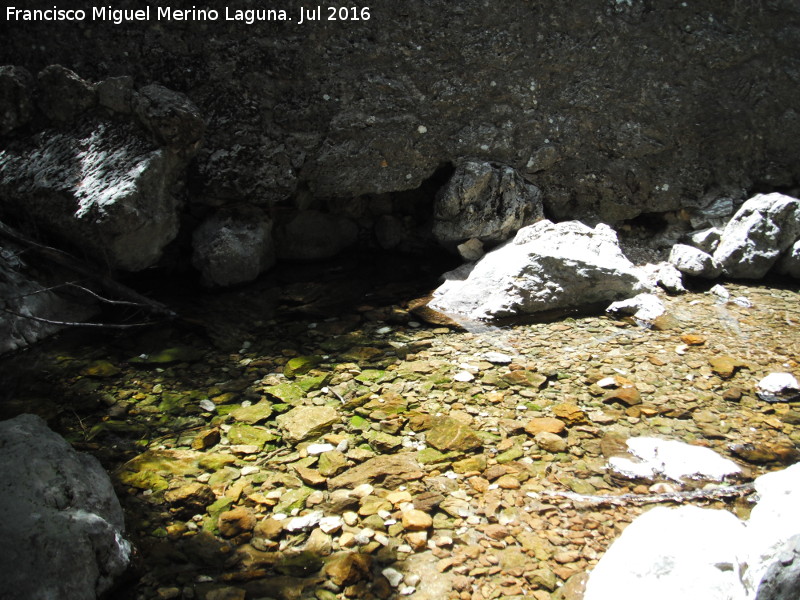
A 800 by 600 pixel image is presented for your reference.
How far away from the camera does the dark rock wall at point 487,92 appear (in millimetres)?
4055

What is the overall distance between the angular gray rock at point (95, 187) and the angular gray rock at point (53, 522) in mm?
1768

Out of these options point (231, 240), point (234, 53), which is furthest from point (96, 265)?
point (234, 53)

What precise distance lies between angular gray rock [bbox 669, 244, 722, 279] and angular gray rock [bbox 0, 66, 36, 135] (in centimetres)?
494

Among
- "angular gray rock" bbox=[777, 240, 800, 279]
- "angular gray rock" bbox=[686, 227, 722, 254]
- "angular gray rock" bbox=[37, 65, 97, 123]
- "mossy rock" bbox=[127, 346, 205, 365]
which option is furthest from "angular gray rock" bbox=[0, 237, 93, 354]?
"angular gray rock" bbox=[777, 240, 800, 279]

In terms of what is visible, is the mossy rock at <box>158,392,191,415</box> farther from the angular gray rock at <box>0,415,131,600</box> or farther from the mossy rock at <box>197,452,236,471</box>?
the angular gray rock at <box>0,415,131,600</box>

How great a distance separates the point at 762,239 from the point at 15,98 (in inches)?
223

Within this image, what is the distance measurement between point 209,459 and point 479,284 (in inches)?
93.3

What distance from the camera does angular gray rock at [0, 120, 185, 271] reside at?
11.6 feet

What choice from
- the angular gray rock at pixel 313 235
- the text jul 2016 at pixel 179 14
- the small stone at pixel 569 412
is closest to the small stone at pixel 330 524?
the small stone at pixel 569 412

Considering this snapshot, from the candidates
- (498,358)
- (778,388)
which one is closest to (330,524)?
(498,358)

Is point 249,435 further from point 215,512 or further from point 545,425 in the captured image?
point 545,425

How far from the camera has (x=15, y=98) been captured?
3627 mm

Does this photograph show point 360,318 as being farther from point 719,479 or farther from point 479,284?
point 719,479

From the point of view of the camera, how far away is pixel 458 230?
14.9ft
